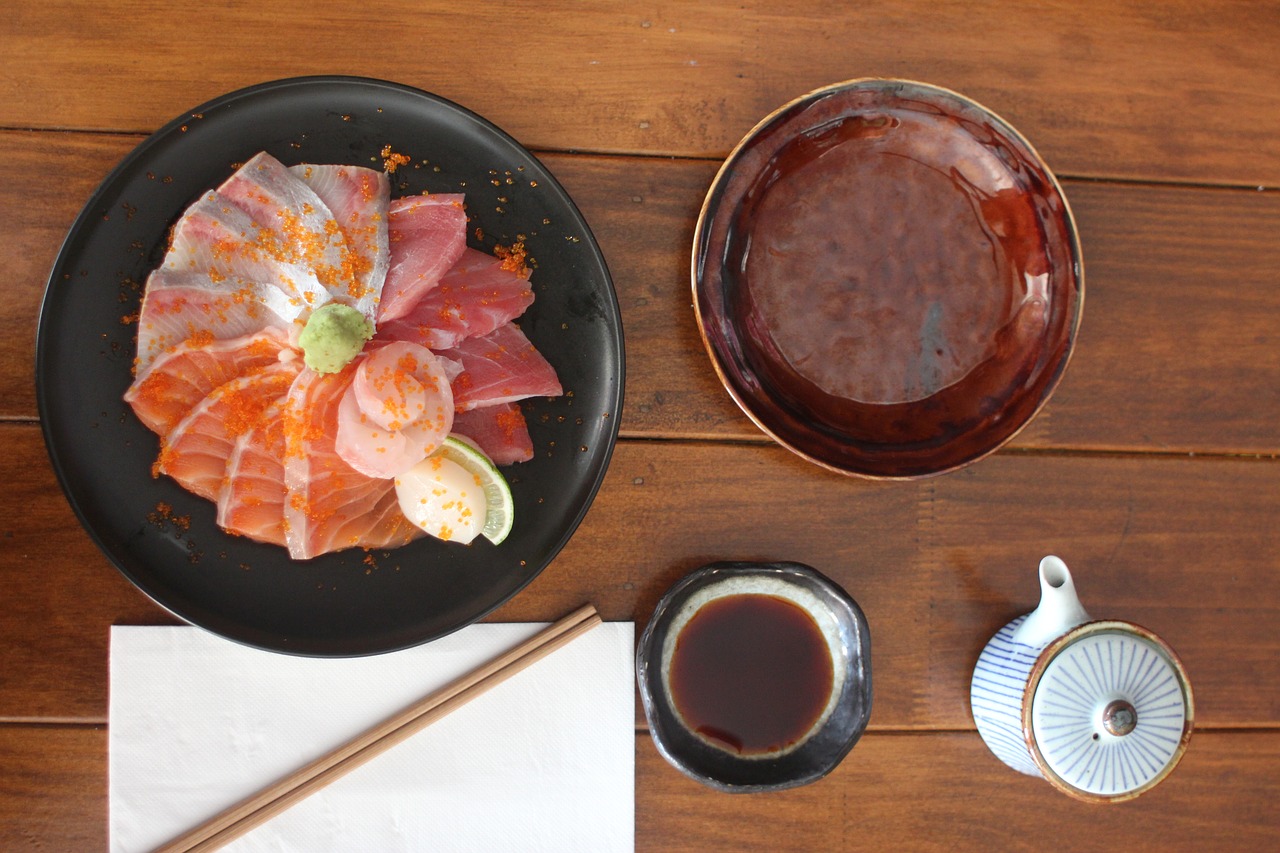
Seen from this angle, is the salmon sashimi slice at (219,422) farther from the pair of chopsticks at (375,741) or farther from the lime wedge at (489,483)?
the pair of chopsticks at (375,741)

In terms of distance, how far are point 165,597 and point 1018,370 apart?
132cm

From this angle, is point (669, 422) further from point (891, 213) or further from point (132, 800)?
point (132, 800)

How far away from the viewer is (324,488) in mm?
1181

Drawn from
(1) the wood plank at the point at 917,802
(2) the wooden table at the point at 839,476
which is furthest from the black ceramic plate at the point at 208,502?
(1) the wood plank at the point at 917,802

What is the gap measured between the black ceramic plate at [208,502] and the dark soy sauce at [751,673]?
30 cm

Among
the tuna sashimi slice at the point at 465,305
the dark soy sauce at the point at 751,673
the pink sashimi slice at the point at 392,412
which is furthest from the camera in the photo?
the dark soy sauce at the point at 751,673

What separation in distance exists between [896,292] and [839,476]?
0.31 metres

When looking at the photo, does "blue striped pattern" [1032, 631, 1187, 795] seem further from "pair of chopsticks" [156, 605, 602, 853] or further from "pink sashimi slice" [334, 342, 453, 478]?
"pink sashimi slice" [334, 342, 453, 478]

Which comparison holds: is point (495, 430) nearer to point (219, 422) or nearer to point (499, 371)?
point (499, 371)

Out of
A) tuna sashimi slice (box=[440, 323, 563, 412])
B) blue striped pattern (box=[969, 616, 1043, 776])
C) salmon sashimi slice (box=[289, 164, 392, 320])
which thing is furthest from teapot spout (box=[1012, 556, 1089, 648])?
salmon sashimi slice (box=[289, 164, 392, 320])

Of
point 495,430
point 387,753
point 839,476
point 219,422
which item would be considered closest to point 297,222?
point 219,422

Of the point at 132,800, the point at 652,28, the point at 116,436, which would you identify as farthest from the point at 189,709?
the point at 652,28

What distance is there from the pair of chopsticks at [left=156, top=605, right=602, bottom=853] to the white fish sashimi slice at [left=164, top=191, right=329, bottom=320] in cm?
60

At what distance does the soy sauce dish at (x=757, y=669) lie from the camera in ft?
4.31
